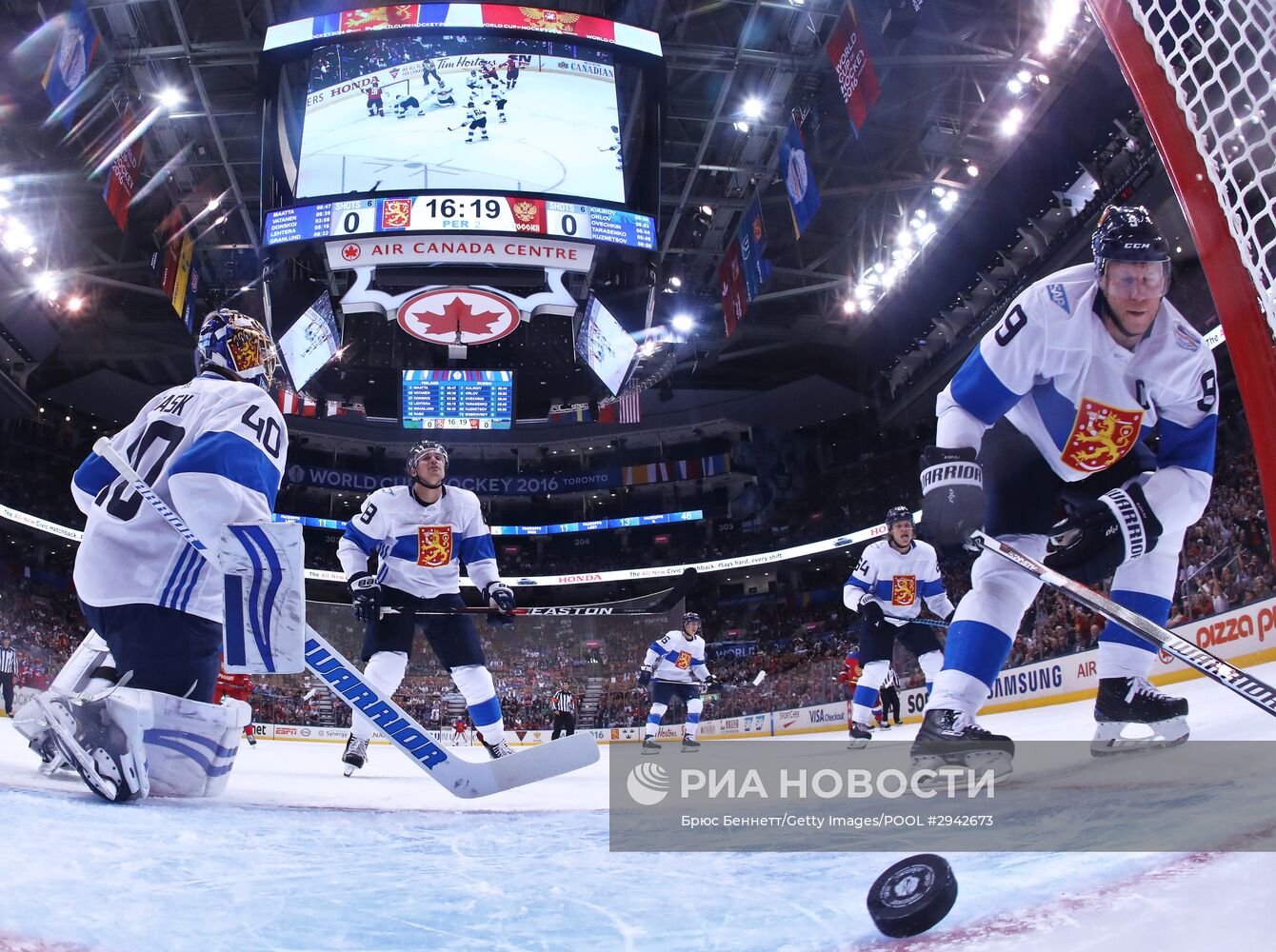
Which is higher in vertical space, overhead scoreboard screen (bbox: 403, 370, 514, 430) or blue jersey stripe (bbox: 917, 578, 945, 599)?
overhead scoreboard screen (bbox: 403, 370, 514, 430)

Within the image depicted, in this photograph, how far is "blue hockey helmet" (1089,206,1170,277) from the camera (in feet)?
6.33

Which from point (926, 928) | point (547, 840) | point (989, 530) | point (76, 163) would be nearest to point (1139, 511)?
point (989, 530)

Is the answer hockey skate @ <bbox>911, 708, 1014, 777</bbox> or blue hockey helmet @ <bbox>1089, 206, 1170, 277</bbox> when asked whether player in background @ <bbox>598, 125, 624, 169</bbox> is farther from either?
hockey skate @ <bbox>911, 708, 1014, 777</bbox>

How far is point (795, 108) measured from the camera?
11062mm

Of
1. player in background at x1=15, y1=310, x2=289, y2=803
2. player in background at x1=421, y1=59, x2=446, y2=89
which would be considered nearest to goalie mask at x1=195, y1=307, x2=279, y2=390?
player in background at x1=15, y1=310, x2=289, y2=803

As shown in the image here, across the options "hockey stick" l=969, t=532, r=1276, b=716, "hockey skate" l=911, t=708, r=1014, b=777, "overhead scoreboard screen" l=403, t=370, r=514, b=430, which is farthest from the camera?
"overhead scoreboard screen" l=403, t=370, r=514, b=430

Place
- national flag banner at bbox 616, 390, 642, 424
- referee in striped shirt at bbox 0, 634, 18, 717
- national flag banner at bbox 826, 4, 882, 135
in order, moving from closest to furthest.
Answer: national flag banner at bbox 826, 4, 882, 135
referee in striped shirt at bbox 0, 634, 18, 717
national flag banner at bbox 616, 390, 642, 424

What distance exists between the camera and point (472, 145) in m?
8.13

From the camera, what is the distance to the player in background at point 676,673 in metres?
7.96

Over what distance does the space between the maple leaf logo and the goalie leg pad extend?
288 inches

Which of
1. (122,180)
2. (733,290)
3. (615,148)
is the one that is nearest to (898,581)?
(615,148)

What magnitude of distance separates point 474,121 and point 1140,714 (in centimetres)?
792

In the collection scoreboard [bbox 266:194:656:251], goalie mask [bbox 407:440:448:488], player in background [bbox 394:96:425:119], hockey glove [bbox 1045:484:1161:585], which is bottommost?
hockey glove [bbox 1045:484:1161:585]

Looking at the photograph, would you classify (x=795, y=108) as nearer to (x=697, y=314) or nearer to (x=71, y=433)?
(x=697, y=314)
